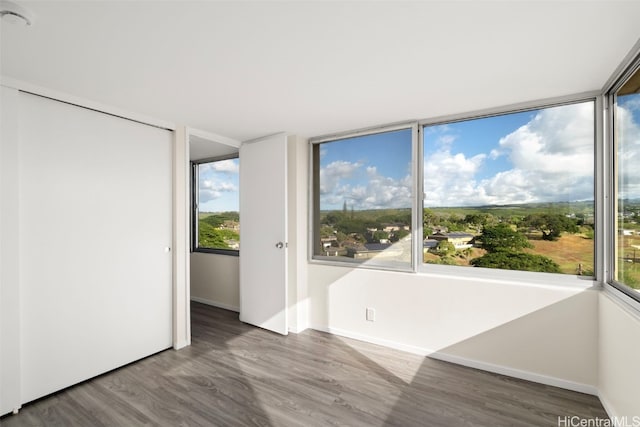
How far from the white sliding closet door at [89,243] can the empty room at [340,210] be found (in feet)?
0.05

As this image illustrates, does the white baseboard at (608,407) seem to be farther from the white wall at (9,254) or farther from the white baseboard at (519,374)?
the white wall at (9,254)

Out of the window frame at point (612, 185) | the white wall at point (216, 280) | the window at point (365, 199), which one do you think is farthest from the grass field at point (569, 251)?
the white wall at point (216, 280)

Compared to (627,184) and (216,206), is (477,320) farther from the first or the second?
(216,206)

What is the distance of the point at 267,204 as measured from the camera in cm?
360

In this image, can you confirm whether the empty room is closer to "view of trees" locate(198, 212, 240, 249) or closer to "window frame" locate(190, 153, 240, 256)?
"view of trees" locate(198, 212, 240, 249)

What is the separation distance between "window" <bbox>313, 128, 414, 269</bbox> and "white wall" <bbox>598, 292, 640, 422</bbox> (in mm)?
1489

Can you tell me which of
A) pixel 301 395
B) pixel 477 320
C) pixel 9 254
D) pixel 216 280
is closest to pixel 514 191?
pixel 477 320

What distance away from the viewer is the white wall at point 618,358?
1731 millimetres

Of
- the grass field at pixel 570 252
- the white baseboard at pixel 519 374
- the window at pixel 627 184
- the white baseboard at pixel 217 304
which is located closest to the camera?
the window at pixel 627 184

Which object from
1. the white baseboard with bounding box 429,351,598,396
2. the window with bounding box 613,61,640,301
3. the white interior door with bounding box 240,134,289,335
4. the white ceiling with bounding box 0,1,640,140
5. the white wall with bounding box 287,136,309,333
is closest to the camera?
the white ceiling with bounding box 0,1,640,140

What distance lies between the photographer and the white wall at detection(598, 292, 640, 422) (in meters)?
1.73

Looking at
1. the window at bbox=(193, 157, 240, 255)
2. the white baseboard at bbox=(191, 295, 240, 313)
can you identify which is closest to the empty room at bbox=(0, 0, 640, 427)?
the white baseboard at bbox=(191, 295, 240, 313)

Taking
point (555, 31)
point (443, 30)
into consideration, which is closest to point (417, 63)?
point (443, 30)

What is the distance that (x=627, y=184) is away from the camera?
6.61 ft
